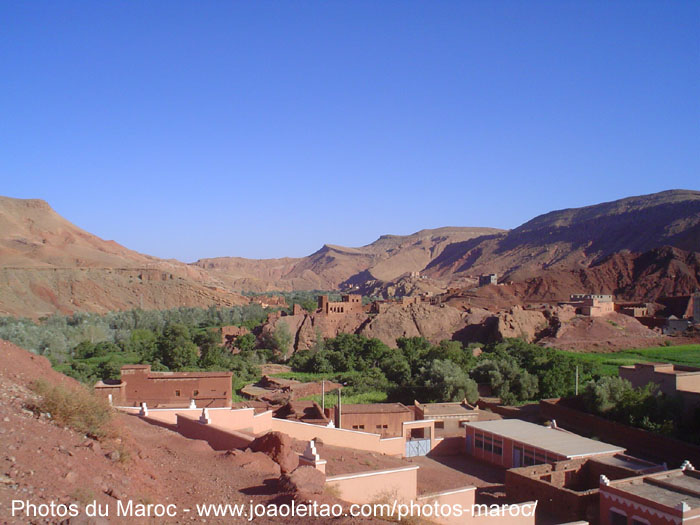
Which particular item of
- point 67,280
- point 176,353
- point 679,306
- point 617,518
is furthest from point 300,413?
point 67,280

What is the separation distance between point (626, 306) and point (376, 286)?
5529cm

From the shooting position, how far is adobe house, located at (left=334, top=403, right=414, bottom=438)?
18094 mm

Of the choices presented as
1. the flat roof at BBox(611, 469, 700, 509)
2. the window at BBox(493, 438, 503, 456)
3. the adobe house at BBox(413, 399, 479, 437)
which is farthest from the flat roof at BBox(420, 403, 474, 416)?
the flat roof at BBox(611, 469, 700, 509)

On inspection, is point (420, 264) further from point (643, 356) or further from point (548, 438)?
point (548, 438)

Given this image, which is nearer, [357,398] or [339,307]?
[357,398]

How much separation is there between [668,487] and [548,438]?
4967 mm

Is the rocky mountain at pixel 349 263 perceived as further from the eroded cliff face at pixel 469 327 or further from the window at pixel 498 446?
the window at pixel 498 446

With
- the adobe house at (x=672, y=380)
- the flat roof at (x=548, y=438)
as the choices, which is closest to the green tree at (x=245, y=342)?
the flat roof at (x=548, y=438)

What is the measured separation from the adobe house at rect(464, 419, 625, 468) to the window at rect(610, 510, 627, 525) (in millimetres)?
3215

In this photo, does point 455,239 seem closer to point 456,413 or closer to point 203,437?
point 456,413

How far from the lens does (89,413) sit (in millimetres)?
6168

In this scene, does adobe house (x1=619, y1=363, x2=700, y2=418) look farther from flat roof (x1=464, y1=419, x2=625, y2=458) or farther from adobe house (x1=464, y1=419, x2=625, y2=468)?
flat roof (x1=464, y1=419, x2=625, y2=458)

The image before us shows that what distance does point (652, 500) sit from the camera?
967cm

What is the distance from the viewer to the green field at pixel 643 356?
3140 cm
